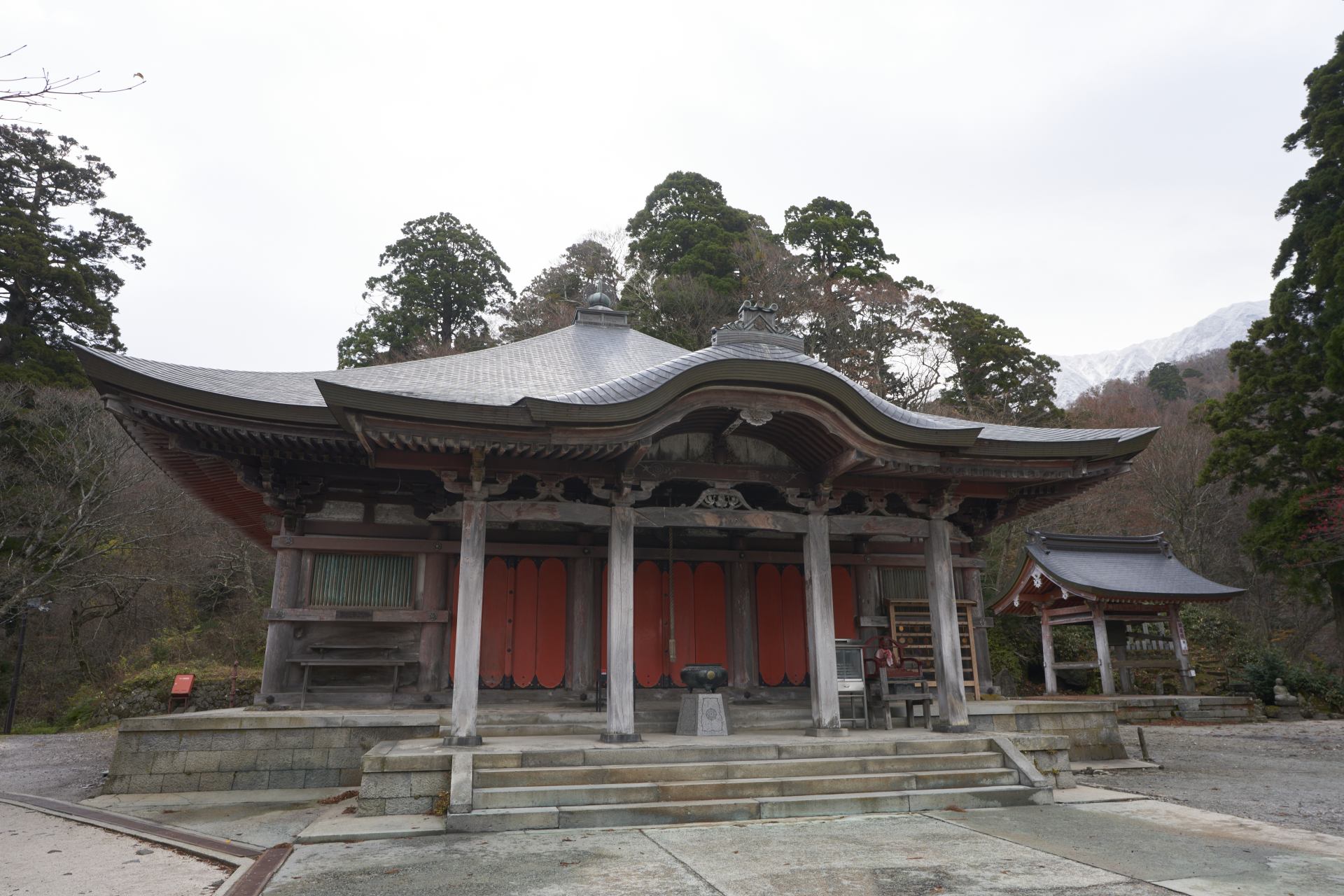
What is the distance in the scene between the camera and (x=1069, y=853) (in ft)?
17.6

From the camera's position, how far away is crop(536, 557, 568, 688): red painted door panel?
10.0 meters

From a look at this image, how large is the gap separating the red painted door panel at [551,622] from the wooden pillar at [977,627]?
5.90 m

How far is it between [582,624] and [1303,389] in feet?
68.7

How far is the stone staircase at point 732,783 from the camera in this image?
648cm

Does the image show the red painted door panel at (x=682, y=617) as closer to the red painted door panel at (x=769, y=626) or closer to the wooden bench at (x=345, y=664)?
the red painted door panel at (x=769, y=626)

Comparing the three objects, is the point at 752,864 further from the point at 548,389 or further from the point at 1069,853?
the point at 548,389

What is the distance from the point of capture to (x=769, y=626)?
434 inches

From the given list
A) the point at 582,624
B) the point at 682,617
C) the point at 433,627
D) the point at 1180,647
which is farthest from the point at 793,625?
the point at 1180,647

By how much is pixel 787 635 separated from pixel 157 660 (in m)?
20.0

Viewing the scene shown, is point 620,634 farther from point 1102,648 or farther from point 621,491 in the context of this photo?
point 1102,648

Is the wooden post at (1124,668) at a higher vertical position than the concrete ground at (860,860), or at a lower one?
higher

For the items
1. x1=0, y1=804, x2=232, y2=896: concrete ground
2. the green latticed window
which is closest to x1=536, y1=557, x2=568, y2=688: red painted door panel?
the green latticed window

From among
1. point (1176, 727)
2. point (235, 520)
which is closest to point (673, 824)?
point (235, 520)

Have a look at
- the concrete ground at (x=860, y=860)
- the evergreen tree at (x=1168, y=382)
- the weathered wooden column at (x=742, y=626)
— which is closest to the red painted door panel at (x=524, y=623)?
the weathered wooden column at (x=742, y=626)
